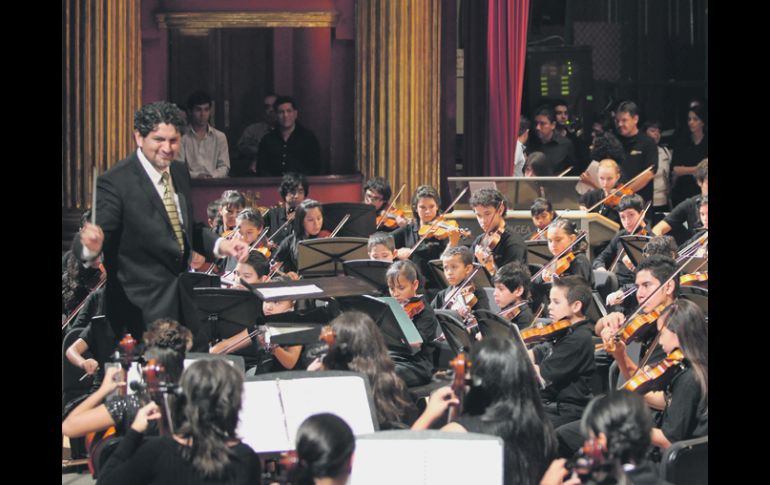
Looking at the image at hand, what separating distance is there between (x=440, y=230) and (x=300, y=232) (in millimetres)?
888

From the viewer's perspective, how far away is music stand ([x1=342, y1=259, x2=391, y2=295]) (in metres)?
6.56

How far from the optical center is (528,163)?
9867mm

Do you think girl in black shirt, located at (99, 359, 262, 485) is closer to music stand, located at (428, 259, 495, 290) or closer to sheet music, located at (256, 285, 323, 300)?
sheet music, located at (256, 285, 323, 300)

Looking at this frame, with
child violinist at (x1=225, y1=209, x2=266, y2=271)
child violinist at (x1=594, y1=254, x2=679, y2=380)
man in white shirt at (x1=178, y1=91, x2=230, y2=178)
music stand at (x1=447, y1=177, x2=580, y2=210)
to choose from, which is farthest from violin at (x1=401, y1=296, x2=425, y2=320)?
man in white shirt at (x1=178, y1=91, x2=230, y2=178)

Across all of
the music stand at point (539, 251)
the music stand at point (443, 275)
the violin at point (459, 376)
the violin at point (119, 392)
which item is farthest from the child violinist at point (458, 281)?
the violin at point (459, 376)

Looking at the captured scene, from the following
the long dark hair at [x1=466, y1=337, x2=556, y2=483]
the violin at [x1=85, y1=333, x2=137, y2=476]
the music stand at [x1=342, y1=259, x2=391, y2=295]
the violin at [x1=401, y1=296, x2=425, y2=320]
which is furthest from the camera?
the music stand at [x1=342, y1=259, x2=391, y2=295]

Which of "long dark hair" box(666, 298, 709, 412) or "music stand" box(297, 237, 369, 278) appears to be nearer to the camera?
"long dark hair" box(666, 298, 709, 412)

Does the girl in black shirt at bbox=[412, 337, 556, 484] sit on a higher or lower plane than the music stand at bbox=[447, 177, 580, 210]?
lower

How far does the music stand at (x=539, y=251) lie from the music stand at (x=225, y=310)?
2.14 m

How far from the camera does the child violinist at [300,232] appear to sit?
7840 millimetres

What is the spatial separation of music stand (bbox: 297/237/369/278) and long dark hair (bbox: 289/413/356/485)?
3.80m

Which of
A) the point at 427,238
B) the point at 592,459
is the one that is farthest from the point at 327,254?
the point at 592,459
